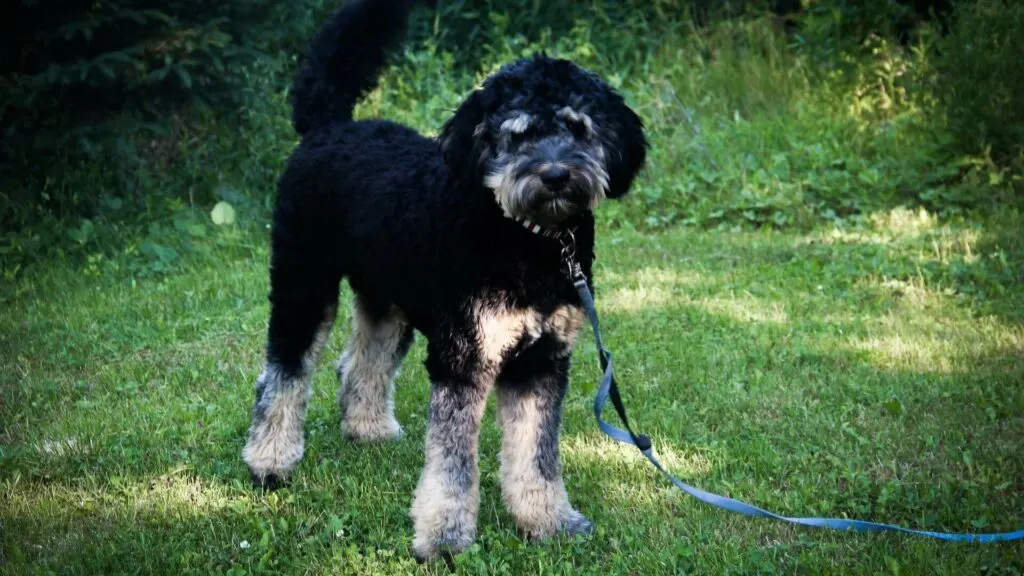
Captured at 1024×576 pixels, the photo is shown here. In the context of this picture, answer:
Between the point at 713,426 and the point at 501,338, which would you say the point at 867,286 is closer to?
the point at 713,426

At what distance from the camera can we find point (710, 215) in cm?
952

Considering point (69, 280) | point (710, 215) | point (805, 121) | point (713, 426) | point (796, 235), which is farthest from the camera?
point (805, 121)

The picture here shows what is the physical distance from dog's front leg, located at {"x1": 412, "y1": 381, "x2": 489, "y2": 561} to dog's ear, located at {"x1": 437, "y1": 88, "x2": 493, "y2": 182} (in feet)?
2.81

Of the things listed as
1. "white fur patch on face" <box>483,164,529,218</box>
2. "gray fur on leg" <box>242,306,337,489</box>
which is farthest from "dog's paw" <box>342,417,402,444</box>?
"white fur patch on face" <box>483,164,529,218</box>

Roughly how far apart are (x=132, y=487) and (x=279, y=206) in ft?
5.03

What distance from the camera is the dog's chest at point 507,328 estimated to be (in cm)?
373

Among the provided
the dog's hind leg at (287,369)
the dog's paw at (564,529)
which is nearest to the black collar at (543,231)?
the dog's paw at (564,529)

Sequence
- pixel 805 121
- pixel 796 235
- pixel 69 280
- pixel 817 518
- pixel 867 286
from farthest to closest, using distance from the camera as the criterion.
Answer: pixel 805 121
pixel 796 235
pixel 69 280
pixel 867 286
pixel 817 518

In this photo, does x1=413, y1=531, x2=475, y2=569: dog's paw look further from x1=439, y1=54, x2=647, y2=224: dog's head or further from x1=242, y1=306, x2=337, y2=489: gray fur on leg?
x1=439, y1=54, x2=647, y2=224: dog's head

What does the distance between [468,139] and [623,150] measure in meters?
0.64

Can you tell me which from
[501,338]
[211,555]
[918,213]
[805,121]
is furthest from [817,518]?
[805,121]

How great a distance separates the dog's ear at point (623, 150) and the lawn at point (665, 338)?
1.49m

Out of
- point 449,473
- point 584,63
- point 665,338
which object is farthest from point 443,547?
point 584,63

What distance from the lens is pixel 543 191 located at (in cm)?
350
